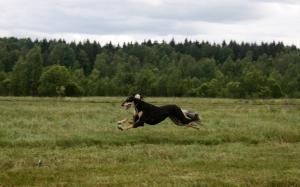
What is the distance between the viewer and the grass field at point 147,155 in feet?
30.9

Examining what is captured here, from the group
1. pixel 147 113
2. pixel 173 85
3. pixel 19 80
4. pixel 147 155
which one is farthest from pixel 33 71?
pixel 147 155

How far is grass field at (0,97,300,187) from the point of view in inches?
371

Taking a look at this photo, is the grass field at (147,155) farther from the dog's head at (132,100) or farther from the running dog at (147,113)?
the dog's head at (132,100)

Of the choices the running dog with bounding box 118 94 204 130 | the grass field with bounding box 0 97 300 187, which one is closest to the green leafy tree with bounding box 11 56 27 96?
the grass field with bounding box 0 97 300 187

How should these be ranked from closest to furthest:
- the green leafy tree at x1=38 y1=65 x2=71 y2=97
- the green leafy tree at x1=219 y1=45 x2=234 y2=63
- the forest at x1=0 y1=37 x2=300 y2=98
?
the green leafy tree at x1=38 y1=65 x2=71 y2=97
the forest at x1=0 y1=37 x2=300 y2=98
the green leafy tree at x1=219 y1=45 x2=234 y2=63

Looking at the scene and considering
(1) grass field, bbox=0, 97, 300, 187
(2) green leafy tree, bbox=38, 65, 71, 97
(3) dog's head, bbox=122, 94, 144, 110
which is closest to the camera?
(1) grass field, bbox=0, 97, 300, 187

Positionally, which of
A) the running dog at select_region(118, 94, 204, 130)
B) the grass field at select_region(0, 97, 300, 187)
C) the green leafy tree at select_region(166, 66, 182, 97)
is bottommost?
the green leafy tree at select_region(166, 66, 182, 97)

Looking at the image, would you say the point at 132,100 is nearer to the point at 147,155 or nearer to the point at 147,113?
the point at 147,113

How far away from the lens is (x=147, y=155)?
12.2 m

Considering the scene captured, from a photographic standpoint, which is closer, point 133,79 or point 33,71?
point 33,71

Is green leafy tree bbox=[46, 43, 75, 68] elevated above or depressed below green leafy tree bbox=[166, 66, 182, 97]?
above

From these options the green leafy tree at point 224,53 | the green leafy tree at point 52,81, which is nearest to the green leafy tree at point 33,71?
the green leafy tree at point 52,81

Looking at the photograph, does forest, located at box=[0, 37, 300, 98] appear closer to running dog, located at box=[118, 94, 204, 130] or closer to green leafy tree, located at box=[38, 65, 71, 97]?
green leafy tree, located at box=[38, 65, 71, 97]

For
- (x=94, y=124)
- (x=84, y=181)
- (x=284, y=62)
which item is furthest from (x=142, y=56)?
(x=84, y=181)
